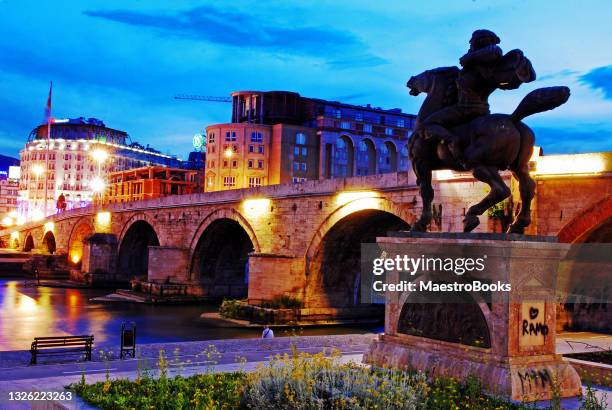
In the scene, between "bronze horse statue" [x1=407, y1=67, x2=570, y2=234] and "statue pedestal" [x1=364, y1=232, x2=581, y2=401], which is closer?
"statue pedestal" [x1=364, y1=232, x2=581, y2=401]

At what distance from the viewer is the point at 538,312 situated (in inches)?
339

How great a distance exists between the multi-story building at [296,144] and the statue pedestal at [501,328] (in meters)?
69.4

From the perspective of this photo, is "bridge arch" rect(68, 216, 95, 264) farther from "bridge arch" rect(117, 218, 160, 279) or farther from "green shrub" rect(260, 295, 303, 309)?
"green shrub" rect(260, 295, 303, 309)

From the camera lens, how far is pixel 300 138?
264ft

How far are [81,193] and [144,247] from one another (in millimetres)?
77775

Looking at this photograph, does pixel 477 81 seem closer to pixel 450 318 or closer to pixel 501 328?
pixel 450 318

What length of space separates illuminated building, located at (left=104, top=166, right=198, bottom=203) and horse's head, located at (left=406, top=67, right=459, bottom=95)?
8779cm

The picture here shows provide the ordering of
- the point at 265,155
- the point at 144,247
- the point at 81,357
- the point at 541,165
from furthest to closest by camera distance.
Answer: the point at 265,155, the point at 144,247, the point at 541,165, the point at 81,357

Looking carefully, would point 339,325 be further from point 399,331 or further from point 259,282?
point 399,331

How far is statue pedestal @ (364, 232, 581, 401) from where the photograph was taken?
8.29 m

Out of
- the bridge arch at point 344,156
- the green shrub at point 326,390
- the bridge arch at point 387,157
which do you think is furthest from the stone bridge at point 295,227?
the bridge arch at point 387,157

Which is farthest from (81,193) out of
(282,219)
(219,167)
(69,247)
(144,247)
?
(282,219)

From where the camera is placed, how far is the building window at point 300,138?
8019 centimetres

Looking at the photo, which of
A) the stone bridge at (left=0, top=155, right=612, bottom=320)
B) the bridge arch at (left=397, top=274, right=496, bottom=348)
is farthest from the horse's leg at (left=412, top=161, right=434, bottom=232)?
the stone bridge at (left=0, top=155, right=612, bottom=320)
